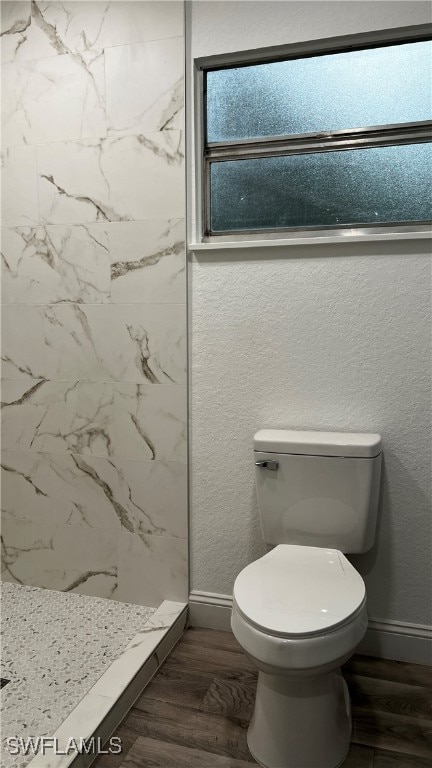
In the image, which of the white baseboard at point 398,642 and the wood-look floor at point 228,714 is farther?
the white baseboard at point 398,642

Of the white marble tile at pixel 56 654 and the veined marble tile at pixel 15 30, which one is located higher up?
the veined marble tile at pixel 15 30

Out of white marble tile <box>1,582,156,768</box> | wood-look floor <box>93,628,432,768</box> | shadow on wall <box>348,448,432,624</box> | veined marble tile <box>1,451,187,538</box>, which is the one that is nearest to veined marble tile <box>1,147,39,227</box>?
veined marble tile <box>1,451,187,538</box>

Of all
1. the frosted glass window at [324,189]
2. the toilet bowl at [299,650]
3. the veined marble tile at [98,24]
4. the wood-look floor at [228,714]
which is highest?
the veined marble tile at [98,24]

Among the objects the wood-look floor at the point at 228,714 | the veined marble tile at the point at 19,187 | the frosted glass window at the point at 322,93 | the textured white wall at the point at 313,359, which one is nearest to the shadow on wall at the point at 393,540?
the textured white wall at the point at 313,359

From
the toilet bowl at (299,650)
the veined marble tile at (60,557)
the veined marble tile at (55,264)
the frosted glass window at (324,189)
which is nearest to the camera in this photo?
the toilet bowl at (299,650)

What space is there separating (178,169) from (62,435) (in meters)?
1.11

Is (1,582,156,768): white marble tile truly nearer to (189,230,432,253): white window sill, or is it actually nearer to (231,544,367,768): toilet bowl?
(231,544,367,768): toilet bowl

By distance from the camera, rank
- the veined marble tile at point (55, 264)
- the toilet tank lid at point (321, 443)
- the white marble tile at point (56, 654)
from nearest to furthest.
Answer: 1. the white marble tile at point (56, 654)
2. the toilet tank lid at point (321, 443)
3. the veined marble tile at point (55, 264)

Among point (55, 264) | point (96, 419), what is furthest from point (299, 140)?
point (96, 419)

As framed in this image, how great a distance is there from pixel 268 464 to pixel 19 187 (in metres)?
1.45

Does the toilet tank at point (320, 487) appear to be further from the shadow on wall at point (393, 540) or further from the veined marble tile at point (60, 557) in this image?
the veined marble tile at point (60, 557)

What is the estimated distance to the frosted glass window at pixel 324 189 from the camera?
1.90 m

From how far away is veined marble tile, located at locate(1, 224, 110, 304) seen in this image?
216 centimetres

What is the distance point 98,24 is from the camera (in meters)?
2.08
